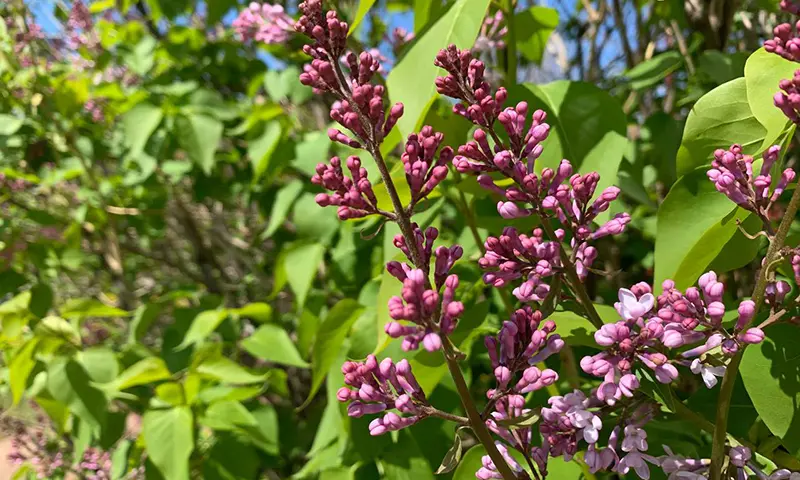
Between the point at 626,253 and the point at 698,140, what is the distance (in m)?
1.13

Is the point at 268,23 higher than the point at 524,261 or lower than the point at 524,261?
higher

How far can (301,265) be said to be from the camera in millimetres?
1440

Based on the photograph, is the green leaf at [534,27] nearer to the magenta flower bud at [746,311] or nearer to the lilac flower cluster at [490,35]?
the lilac flower cluster at [490,35]

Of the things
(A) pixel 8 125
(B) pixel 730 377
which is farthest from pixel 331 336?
(A) pixel 8 125

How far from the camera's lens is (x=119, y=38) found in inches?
90.7

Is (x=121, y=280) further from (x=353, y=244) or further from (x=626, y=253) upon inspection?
(x=626, y=253)

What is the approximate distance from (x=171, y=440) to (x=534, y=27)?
1.05 m

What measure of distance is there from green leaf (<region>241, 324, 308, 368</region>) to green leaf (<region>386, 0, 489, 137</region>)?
86 cm

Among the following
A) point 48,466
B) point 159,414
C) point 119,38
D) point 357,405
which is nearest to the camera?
point 357,405

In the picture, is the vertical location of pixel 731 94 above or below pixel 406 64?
below

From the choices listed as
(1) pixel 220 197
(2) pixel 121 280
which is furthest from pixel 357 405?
(2) pixel 121 280

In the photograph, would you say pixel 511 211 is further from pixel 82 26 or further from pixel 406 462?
pixel 82 26

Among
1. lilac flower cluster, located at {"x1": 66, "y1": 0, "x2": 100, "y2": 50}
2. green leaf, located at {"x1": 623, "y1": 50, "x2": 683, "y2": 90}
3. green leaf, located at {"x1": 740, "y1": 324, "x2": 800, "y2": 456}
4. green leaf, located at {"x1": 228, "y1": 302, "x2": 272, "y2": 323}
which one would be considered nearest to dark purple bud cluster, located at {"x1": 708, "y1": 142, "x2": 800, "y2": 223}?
green leaf, located at {"x1": 740, "y1": 324, "x2": 800, "y2": 456}

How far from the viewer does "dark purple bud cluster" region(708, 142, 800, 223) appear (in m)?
0.49
